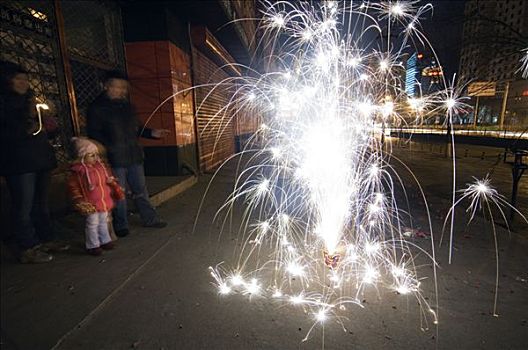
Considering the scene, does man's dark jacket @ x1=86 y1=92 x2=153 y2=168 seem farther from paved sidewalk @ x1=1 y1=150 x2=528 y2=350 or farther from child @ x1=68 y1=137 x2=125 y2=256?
paved sidewalk @ x1=1 y1=150 x2=528 y2=350

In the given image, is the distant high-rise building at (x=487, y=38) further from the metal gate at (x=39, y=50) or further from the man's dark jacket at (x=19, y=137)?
the man's dark jacket at (x=19, y=137)

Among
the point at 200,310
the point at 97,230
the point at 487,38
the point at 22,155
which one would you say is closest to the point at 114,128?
the point at 22,155

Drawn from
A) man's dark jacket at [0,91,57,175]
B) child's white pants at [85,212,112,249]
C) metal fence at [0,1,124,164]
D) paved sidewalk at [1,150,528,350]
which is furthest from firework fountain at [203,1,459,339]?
metal fence at [0,1,124,164]

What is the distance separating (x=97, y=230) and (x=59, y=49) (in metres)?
3.17

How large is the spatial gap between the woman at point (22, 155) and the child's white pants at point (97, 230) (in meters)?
0.45

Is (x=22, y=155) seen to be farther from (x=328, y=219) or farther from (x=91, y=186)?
(x=328, y=219)

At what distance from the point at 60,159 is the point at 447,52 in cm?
1595

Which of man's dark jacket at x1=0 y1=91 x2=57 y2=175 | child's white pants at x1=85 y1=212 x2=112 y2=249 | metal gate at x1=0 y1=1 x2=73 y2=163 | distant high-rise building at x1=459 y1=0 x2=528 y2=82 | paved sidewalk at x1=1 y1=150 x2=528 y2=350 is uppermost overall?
distant high-rise building at x1=459 y1=0 x2=528 y2=82

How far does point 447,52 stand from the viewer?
518 inches

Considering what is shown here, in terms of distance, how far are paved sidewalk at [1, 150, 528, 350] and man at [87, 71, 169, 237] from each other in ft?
2.79

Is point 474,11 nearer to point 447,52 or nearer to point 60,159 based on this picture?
point 447,52

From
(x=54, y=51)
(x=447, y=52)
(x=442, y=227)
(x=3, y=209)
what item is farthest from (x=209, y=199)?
(x=447, y=52)

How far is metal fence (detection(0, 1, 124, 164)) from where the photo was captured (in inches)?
154

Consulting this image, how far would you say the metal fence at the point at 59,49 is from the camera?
3.91 meters
